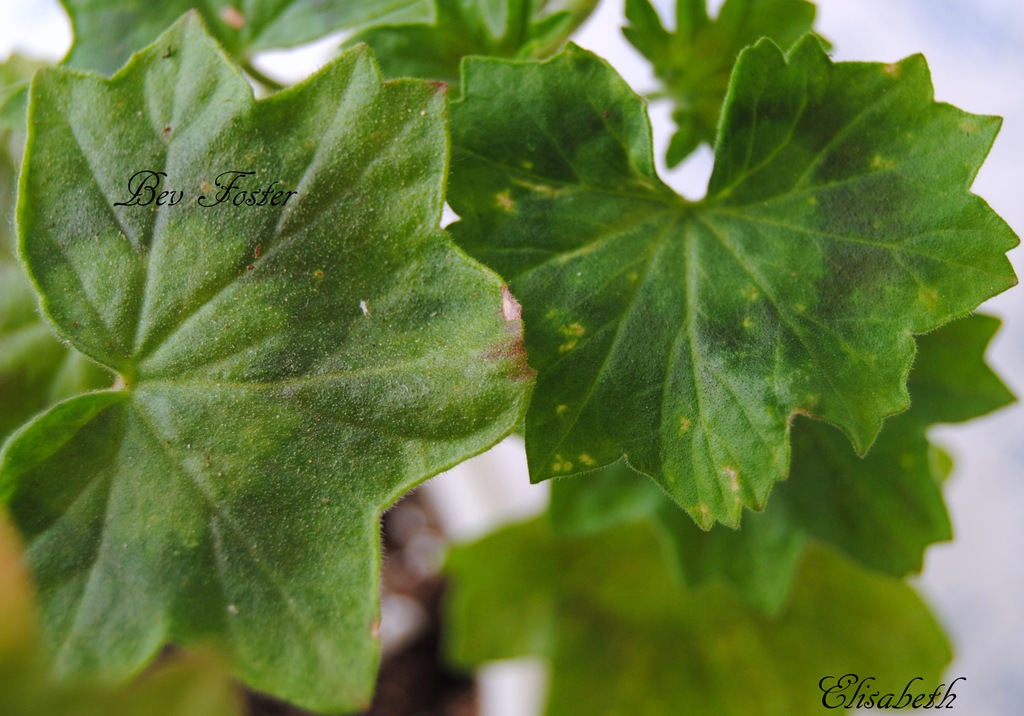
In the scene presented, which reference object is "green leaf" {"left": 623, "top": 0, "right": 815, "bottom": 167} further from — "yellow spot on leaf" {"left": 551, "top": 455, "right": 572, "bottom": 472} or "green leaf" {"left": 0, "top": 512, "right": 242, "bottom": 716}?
"green leaf" {"left": 0, "top": 512, "right": 242, "bottom": 716}

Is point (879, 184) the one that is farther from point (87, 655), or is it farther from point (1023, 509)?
point (1023, 509)

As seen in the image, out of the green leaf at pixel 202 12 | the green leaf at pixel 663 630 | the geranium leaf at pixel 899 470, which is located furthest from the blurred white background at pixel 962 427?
the geranium leaf at pixel 899 470

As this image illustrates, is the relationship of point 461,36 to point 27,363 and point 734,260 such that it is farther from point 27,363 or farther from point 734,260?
point 27,363

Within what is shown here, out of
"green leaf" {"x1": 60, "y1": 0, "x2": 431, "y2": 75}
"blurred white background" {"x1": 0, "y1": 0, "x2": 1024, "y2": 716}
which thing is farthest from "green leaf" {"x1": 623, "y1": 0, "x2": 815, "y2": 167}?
"blurred white background" {"x1": 0, "y1": 0, "x2": 1024, "y2": 716}

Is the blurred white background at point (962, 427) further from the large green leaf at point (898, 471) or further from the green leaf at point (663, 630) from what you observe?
the large green leaf at point (898, 471)

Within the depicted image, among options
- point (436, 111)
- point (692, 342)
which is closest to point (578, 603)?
point (692, 342)

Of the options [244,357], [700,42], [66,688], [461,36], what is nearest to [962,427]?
[700,42]

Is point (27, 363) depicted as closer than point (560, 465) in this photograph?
No
